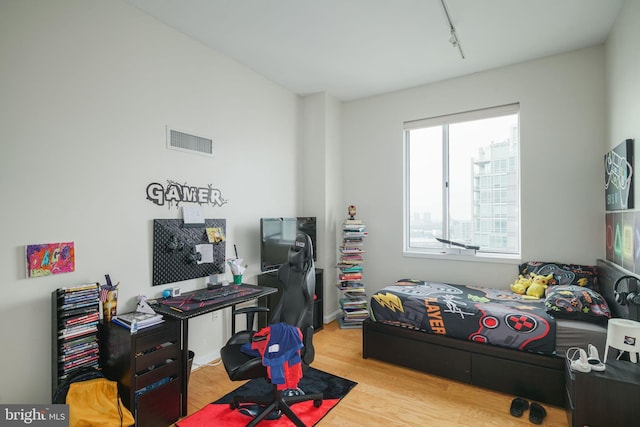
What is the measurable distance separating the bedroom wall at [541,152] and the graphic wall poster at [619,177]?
0.26 meters

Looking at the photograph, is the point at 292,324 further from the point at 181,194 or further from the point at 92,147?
the point at 92,147

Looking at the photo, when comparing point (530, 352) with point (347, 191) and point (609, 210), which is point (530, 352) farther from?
point (347, 191)

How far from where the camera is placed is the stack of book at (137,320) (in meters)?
2.00

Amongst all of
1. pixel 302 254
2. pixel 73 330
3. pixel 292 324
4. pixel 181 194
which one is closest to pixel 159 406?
pixel 73 330

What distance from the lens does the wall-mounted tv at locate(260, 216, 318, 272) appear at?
3.39 meters

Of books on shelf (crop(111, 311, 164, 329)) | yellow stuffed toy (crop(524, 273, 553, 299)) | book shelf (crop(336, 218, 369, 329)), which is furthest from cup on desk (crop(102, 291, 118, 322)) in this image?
yellow stuffed toy (crop(524, 273, 553, 299))

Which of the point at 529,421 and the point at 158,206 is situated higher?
the point at 158,206

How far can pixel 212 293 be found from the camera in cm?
268

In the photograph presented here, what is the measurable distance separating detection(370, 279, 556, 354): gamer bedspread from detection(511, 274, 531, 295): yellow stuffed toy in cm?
6

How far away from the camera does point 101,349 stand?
2.15m

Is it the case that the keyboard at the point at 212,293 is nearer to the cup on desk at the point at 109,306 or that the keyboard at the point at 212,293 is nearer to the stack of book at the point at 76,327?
the cup on desk at the point at 109,306

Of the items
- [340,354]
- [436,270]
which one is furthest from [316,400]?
[436,270]

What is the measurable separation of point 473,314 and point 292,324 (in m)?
1.55

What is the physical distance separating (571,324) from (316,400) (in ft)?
6.47
